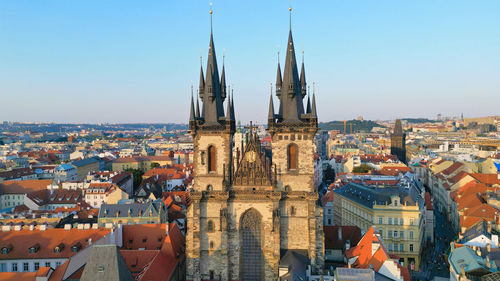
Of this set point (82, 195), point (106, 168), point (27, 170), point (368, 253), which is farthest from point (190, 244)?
point (106, 168)

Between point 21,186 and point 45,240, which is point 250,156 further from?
point 21,186

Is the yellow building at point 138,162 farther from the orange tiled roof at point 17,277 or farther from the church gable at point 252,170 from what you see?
the church gable at point 252,170

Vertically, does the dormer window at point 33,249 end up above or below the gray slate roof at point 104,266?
below

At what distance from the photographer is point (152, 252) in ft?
159

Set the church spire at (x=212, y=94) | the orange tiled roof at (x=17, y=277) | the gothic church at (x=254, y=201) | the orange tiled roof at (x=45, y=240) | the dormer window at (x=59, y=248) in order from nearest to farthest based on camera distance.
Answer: the orange tiled roof at (x=17, y=277)
the gothic church at (x=254, y=201)
the church spire at (x=212, y=94)
the orange tiled roof at (x=45, y=240)
the dormer window at (x=59, y=248)

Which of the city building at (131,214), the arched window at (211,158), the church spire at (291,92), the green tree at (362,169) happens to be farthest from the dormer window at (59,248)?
the green tree at (362,169)

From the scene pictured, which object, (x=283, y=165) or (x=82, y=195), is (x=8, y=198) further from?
(x=283, y=165)

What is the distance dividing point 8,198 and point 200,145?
3549 inches

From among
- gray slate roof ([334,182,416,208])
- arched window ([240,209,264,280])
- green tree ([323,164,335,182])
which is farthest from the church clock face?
green tree ([323,164,335,182])

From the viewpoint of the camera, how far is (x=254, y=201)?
46719 millimetres

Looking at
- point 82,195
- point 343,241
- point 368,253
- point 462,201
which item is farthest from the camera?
point 82,195

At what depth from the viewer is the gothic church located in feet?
152

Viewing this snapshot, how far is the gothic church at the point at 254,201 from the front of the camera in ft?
152

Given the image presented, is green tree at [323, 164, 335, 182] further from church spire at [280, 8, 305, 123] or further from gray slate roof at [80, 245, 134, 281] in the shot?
gray slate roof at [80, 245, 134, 281]
